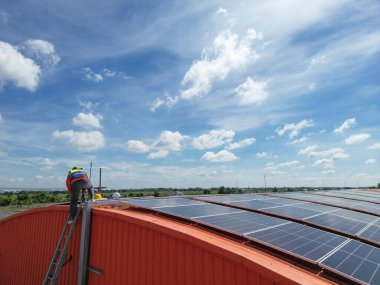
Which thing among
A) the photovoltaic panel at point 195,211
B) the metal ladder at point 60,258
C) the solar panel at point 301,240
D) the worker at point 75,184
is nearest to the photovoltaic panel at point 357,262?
the solar panel at point 301,240

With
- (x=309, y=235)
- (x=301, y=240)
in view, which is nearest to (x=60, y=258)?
(x=301, y=240)

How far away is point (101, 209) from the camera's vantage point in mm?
11102

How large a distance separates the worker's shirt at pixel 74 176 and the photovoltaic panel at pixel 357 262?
385 inches

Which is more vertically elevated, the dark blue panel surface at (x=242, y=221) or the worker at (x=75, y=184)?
the worker at (x=75, y=184)

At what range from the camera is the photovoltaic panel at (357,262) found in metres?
6.41

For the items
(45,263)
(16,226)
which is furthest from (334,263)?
(16,226)

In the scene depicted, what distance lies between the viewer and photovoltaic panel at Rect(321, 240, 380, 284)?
6.41 meters

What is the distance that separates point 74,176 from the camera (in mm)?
11523

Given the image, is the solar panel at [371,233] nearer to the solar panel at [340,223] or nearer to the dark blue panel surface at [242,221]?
the solar panel at [340,223]

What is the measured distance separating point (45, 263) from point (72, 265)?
3267mm

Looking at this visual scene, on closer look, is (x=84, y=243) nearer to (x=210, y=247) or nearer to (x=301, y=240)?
(x=210, y=247)

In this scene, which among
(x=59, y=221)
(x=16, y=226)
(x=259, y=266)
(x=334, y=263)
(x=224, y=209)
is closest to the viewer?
(x=259, y=266)

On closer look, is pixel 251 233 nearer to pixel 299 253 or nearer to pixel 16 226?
pixel 299 253

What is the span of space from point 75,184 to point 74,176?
1.23 ft
